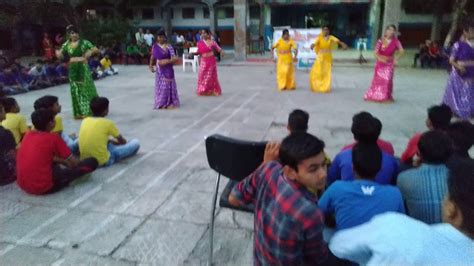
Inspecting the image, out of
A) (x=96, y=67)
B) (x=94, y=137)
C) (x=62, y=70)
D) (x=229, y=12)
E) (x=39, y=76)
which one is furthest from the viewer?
(x=229, y=12)

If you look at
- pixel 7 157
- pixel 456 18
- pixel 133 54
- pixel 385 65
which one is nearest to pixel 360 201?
pixel 7 157

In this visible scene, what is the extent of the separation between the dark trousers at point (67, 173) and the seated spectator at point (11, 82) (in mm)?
6782

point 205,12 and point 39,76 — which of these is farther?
point 205,12

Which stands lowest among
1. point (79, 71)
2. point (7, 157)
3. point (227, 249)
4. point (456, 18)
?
point (227, 249)

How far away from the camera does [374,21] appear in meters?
21.1

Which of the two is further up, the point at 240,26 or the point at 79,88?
the point at 240,26

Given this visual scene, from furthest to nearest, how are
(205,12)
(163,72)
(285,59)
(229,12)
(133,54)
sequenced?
(205,12) < (229,12) < (133,54) < (285,59) < (163,72)

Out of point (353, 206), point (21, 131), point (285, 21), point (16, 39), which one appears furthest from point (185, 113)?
point (285, 21)

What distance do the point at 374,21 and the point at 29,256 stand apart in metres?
21.7

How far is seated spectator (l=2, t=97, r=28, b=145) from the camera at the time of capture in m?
4.26

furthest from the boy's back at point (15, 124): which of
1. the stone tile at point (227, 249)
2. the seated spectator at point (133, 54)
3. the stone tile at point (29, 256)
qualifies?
the seated spectator at point (133, 54)

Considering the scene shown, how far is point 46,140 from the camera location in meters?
3.45

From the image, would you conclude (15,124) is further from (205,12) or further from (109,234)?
(205,12)

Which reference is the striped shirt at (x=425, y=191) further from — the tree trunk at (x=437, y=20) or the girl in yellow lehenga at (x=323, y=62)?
the tree trunk at (x=437, y=20)
